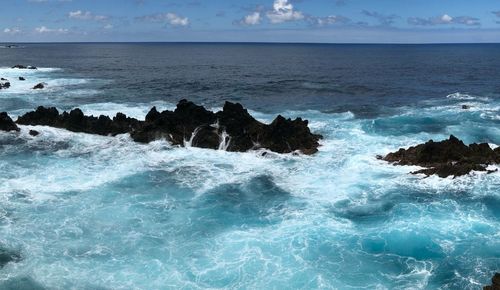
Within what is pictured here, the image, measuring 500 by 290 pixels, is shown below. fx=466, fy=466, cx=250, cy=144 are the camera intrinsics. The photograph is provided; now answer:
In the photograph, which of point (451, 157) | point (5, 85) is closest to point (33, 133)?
point (451, 157)

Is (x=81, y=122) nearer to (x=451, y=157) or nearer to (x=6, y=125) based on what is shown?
(x=6, y=125)

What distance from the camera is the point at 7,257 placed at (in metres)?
25.2

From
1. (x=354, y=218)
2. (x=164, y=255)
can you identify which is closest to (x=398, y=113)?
(x=354, y=218)

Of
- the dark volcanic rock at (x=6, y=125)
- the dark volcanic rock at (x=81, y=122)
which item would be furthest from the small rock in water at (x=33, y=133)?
the dark volcanic rock at (x=81, y=122)

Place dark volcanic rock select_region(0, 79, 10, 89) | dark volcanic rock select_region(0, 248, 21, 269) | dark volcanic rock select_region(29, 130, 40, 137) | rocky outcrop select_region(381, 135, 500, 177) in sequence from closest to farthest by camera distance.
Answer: dark volcanic rock select_region(0, 248, 21, 269) → rocky outcrop select_region(381, 135, 500, 177) → dark volcanic rock select_region(29, 130, 40, 137) → dark volcanic rock select_region(0, 79, 10, 89)

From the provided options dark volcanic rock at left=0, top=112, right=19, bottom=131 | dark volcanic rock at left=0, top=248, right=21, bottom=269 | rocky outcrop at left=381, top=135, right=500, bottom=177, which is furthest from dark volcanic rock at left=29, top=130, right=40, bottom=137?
rocky outcrop at left=381, top=135, right=500, bottom=177

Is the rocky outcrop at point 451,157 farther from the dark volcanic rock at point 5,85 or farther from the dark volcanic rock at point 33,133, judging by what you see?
the dark volcanic rock at point 5,85

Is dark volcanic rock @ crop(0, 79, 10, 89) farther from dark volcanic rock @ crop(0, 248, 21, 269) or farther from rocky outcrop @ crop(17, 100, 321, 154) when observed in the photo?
dark volcanic rock @ crop(0, 248, 21, 269)

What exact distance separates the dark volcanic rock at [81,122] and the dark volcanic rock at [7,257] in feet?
79.7

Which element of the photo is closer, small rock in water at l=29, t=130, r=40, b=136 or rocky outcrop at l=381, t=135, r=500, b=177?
rocky outcrop at l=381, t=135, r=500, b=177

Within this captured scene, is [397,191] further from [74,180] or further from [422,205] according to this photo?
[74,180]

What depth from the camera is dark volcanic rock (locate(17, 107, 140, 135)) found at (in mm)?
49281

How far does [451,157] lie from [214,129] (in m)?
21.9

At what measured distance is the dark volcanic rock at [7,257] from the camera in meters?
24.8
